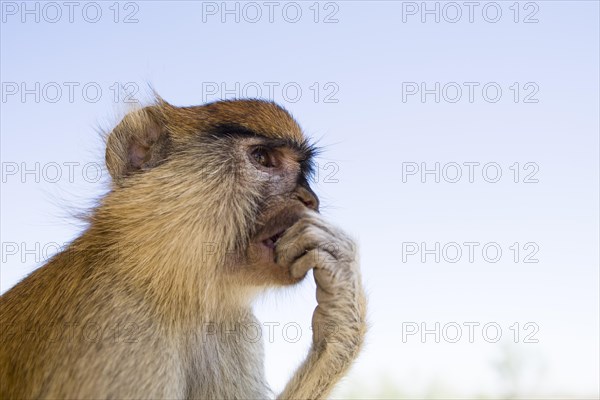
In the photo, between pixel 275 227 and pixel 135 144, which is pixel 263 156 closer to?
pixel 275 227

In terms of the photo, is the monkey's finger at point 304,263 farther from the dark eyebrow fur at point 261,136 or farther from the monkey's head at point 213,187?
the dark eyebrow fur at point 261,136

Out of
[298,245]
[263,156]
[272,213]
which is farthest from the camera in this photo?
[263,156]

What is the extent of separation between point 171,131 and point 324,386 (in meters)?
1.40

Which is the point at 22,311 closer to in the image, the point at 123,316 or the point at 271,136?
the point at 123,316

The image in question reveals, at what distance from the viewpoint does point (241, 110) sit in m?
3.51

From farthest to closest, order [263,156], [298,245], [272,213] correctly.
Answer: [263,156], [272,213], [298,245]

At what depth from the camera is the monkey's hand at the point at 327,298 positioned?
3.06 meters

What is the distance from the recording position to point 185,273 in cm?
313

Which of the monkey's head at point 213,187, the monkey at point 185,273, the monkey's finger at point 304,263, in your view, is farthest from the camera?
the monkey's head at point 213,187

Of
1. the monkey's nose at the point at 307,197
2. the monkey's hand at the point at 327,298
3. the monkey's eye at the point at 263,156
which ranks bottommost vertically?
the monkey's hand at the point at 327,298

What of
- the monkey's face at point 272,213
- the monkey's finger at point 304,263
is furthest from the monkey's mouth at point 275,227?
the monkey's finger at point 304,263

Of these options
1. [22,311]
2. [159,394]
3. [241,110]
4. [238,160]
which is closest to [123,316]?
Result: [159,394]

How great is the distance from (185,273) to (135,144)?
75 cm

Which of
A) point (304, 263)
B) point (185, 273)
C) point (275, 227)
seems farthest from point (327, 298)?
point (185, 273)
